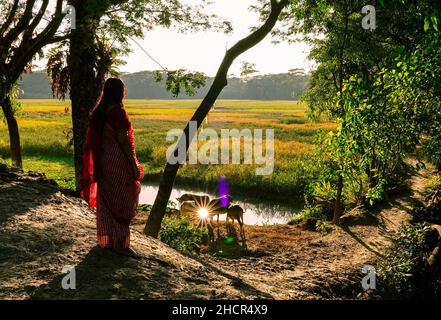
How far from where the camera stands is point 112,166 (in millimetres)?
4836

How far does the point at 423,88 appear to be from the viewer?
6566 mm

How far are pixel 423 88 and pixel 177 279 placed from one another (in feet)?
16.1

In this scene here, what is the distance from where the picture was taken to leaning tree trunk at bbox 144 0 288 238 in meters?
8.68

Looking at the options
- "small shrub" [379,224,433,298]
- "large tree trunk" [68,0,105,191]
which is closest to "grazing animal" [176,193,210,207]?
"large tree trunk" [68,0,105,191]

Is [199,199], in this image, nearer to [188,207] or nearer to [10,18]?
[188,207]

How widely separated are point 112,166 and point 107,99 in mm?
789

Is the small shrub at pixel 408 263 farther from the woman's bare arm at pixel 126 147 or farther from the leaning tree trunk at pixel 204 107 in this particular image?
the woman's bare arm at pixel 126 147

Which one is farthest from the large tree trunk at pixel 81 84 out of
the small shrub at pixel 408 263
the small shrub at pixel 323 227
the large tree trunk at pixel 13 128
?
the small shrub at pixel 408 263

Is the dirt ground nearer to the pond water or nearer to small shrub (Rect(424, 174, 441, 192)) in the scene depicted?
small shrub (Rect(424, 174, 441, 192))

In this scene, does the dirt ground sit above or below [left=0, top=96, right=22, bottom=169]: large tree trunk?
below

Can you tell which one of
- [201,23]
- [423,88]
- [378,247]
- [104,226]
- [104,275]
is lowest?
[378,247]

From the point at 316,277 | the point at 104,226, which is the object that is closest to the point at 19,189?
the point at 104,226

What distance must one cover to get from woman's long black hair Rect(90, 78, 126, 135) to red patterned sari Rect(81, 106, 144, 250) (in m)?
0.06
